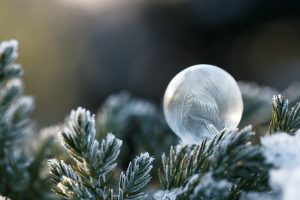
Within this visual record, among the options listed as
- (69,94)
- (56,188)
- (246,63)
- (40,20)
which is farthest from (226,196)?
(246,63)

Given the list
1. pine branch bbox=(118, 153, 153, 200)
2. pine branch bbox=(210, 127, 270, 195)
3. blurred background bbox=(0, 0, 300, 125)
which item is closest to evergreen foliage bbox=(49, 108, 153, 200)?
pine branch bbox=(118, 153, 153, 200)

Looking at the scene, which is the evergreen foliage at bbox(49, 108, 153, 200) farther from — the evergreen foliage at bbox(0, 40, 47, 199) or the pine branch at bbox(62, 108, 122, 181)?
the evergreen foliage at bbox(0, 40, 47, 199)

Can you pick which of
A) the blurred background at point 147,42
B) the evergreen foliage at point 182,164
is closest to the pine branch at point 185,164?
the evergreen foliage at point 182,164

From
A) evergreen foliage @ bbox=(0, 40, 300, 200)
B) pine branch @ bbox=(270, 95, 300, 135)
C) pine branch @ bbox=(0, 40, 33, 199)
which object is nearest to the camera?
evergreen foliage @ bbox=(0, 40, 300, 200)

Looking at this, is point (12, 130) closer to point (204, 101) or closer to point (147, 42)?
point (204, 101)

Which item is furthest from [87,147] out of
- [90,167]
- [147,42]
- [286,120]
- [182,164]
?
[147,42]

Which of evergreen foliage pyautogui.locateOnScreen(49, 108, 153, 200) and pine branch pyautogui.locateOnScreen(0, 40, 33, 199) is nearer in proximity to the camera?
evergreen foliage pyautogui.locateOnScreen(49, 108, 153, 200)
